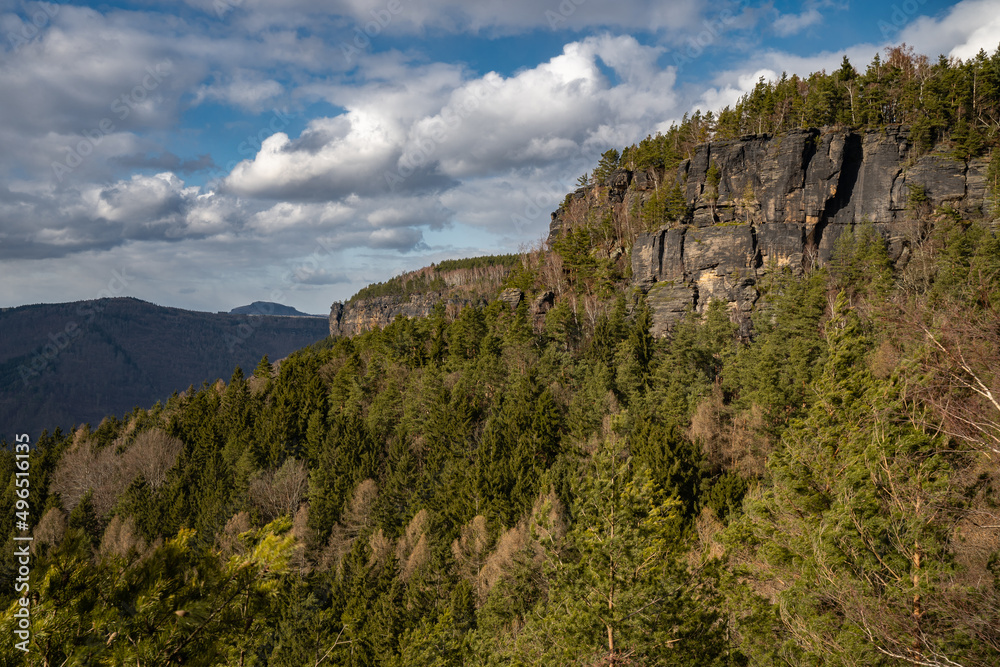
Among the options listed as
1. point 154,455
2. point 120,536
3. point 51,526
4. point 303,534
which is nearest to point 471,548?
point 303,534

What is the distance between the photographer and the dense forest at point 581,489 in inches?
288

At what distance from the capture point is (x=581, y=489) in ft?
45.2

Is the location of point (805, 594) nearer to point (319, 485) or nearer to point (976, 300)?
point (976, 300)

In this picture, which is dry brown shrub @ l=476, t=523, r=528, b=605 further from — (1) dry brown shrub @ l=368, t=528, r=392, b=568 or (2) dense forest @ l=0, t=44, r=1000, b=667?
(1) dry brown shrub @ l=368, t=528, r=392, b=568

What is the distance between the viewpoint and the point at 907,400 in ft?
47.8

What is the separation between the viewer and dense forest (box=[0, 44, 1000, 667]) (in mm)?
7305

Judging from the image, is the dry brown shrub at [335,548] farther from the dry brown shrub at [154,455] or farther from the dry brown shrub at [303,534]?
the dry brown shrub at [154,455]

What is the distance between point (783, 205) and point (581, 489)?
64.7 metres

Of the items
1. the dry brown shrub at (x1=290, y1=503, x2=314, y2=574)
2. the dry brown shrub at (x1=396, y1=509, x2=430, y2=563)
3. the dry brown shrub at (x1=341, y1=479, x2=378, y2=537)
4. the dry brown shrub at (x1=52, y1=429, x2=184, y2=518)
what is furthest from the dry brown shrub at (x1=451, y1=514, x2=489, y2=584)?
the dry brown shrub at (x1=52, y1=429, x2=184, y2=518)

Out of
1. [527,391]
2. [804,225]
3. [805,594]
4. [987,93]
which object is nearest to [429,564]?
[527,391]

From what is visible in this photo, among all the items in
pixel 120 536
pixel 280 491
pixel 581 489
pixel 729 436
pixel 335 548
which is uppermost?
pixel 581 489

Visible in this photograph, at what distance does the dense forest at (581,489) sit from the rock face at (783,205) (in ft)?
10.5

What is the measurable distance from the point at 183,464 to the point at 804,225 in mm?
82788

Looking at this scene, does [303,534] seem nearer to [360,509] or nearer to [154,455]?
[360,509]
